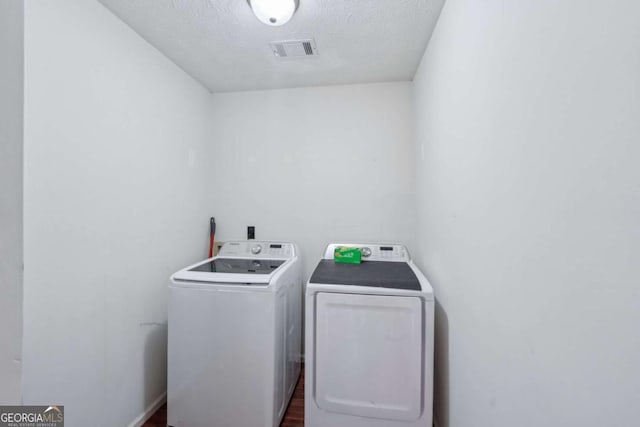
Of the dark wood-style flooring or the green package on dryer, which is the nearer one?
the dark wood-style flooring

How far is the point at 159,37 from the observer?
1.52 metres

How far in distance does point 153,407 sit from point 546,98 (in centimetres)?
246

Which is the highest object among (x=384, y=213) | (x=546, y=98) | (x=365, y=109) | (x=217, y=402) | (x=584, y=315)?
(x=365, y=109)

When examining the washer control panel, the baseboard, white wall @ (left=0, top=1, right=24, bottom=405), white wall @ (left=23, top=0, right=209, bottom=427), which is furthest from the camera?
the washer control panel

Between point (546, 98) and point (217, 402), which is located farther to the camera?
point (217, 402)

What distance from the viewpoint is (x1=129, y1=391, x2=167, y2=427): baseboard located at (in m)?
1.47

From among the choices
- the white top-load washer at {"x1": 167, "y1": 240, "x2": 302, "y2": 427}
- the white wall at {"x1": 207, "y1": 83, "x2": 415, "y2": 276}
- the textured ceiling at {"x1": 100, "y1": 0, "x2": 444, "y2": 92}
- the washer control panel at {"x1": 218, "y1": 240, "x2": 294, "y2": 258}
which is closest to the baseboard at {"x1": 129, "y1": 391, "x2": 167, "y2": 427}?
the white top-load washer at {"x1": 167, "y1": 240, "x2": 302, "y2": 427}

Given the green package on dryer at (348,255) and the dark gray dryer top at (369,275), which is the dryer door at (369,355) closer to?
the dark gray dryer top at (369,275)

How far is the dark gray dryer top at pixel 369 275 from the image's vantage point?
1321 mm

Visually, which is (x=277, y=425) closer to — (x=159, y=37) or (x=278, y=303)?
(x=278, y=303)

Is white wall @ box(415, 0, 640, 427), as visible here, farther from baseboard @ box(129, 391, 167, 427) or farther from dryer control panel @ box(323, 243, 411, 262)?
baseboard @ box(129, 391, 167, 427)

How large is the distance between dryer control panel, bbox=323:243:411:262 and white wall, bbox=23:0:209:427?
1.17m

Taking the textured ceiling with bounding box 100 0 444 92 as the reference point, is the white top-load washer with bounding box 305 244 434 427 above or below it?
below

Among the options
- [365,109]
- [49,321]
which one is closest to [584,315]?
[49,321]
